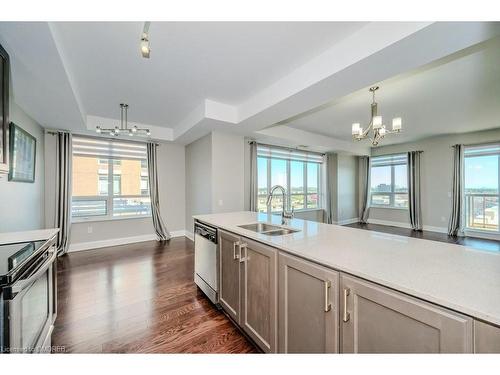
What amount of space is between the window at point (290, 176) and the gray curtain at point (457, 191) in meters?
3.35

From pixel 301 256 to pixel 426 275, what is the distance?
553 mm

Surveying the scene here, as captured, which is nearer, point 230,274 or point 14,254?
point 14,254

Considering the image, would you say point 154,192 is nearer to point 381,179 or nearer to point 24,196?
point 24,196

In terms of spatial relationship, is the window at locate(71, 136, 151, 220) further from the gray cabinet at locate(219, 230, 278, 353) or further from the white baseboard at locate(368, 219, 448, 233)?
the white baseboard at locate(368, 219, 448, 233)

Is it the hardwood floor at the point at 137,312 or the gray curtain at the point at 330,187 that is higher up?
the gray curtain at the point at 330,187

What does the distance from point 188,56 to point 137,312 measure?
2.66m

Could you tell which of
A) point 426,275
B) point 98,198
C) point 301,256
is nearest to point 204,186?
point 98,198

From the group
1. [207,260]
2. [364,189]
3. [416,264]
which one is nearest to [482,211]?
[364,189]

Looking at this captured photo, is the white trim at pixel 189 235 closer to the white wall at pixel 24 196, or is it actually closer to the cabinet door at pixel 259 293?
the white wall at pixel 24 196

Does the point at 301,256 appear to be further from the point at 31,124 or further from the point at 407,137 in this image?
the point at 407,137

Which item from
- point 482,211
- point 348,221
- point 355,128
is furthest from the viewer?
point 348,221

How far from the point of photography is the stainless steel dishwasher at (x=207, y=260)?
2.08 metres

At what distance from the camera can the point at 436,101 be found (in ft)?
11.0

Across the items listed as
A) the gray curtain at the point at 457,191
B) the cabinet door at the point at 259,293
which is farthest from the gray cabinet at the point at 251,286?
the gray curtain at the point at 457,191
